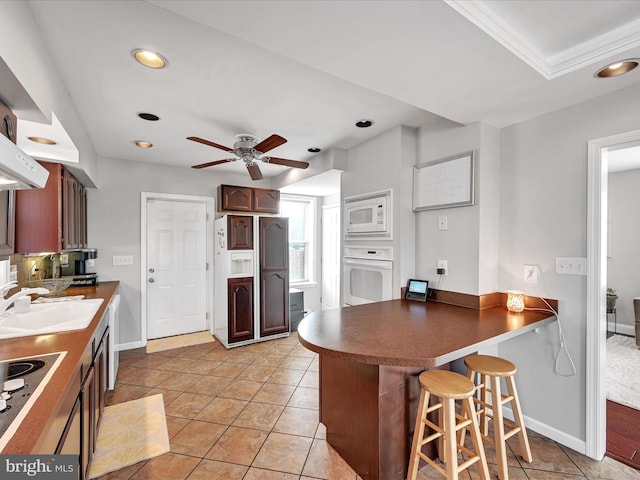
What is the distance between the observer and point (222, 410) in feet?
8.15

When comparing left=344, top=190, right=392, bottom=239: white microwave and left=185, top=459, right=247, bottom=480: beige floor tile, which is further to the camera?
left=344, top=190, right=392, bottom=239: white microwave

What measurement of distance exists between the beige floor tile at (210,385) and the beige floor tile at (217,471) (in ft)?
2.88

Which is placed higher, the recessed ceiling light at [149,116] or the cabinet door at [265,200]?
the recessed ceiling light at [149,116]

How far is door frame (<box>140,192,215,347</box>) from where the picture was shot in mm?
3963

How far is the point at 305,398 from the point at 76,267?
2806 mm

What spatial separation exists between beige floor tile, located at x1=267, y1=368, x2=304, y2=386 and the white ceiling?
246 cm

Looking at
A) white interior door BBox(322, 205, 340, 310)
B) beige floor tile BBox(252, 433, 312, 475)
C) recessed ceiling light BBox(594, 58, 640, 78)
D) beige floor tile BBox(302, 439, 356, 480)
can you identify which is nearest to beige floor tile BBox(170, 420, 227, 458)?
beige floor tile BBox(252, 433, 312, 475)

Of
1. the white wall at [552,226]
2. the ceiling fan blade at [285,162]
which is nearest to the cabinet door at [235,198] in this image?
the ceiling fan blade at [285,162]

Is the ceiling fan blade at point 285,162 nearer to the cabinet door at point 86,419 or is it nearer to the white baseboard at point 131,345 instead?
the cabinet door at point 86,419

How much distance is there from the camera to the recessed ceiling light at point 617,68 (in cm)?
156

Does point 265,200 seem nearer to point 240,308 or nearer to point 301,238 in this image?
point 301,238

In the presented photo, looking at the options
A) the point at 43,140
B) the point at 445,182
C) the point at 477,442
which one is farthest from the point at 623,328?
the point at 43,140

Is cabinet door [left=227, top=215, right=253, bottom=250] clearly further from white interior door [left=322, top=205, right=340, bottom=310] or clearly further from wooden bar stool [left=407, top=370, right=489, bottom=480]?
wooden bar stool [left=407, top=370, right=489, bottom=480]

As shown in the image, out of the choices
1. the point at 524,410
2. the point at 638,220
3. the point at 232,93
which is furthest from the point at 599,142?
the point at 638,220
